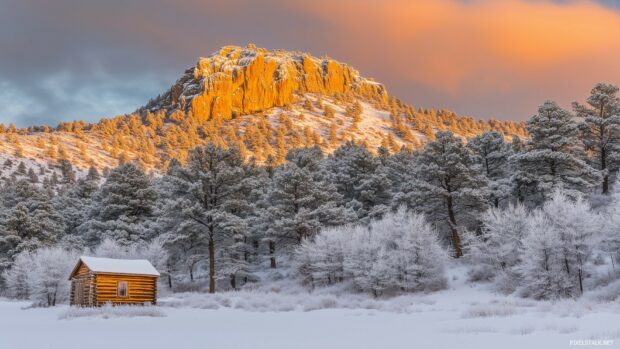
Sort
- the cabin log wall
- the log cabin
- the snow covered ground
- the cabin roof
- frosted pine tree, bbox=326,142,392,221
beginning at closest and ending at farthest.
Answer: the snow covered ground < the log cabin < the cabin log wall < the cabin roof < frosted pine tree, bbox=326,142,392,221

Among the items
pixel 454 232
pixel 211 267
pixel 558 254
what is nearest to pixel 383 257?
pixel 454 232

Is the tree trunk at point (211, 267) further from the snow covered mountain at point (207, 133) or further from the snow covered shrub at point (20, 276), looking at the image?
the snow covered mountain at point (207, 133)

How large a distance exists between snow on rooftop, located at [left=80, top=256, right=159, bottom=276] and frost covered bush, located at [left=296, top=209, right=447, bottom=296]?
12342mm

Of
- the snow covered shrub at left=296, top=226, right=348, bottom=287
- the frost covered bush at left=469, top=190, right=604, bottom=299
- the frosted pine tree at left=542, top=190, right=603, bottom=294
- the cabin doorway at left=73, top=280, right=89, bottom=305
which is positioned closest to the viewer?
the frost covered bush at left=469, top=190, right=604, bottom=299

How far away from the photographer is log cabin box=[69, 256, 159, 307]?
96.8ft

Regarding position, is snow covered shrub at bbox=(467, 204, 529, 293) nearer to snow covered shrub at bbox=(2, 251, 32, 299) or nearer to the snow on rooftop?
the snow on rooftop

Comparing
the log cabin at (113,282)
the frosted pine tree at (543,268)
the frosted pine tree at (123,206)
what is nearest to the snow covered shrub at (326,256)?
the log cabin at (113,282)

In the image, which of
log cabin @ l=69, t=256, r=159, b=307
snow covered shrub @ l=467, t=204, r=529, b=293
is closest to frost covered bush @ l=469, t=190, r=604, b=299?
snow covered shrub @ l=467, t=204, r=529, b=293

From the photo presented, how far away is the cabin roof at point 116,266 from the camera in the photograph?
29.9 m

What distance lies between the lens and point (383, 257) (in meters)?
33.7

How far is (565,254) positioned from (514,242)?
165 inches

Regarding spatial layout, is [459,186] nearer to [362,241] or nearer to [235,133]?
[362,241]

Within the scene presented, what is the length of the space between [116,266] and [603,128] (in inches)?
1659

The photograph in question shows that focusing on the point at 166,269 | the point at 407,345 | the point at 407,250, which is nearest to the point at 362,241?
the point at 407,250
